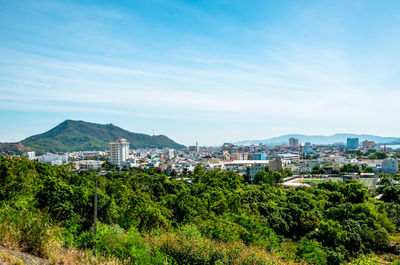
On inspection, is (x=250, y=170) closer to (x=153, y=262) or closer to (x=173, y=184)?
(x=173, y=184)

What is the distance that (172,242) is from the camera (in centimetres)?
462

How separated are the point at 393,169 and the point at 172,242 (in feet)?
137

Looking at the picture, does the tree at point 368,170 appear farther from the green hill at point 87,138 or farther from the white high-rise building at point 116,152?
the green hill at point 87,138

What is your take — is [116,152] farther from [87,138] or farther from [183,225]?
[87,138]

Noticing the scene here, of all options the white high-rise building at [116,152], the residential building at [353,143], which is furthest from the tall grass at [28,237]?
the residential building at [353,143]

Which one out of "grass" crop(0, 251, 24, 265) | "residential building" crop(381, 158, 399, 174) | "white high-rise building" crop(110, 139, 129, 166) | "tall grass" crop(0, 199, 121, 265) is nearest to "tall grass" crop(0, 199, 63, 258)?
"tall grass" crop(0, 199, 121, 265)

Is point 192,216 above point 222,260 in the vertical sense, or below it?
below

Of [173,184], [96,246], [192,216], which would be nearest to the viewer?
[96,246]

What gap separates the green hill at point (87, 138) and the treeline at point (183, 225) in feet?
299

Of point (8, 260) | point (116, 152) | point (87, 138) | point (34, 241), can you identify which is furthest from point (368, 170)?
point (87, 138)

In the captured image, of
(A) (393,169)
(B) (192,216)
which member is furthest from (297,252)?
(A) (393,169)

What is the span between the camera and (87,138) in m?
118

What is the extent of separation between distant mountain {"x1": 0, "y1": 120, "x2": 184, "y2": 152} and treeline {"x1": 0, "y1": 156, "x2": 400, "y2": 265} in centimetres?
9104

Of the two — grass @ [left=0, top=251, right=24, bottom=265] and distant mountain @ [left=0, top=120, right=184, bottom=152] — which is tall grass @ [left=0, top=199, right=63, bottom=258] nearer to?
grass @ [left=0, top=251, right=24, bottom=265]
